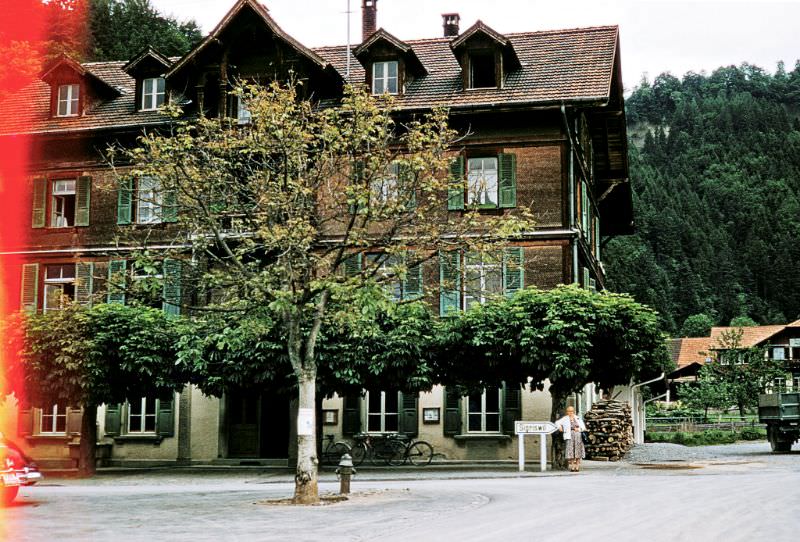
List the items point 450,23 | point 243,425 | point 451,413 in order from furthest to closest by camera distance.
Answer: point 450,23, point 243,425, point 451,413

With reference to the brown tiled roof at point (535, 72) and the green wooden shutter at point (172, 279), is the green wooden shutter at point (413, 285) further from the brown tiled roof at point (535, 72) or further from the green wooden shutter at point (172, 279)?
the green wooden shutter at point (172, 279)

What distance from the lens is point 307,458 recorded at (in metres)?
19.7

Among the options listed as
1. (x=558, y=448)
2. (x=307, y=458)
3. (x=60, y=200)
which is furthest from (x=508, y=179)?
(x=60, y=200)

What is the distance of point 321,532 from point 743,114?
182 m

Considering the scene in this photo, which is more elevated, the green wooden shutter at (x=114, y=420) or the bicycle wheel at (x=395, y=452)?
the green wooden shutter at (x=114, y=420)

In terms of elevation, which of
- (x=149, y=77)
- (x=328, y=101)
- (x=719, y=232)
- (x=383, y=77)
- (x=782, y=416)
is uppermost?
(x=719, y=232)

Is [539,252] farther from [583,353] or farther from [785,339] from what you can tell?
[785,339]

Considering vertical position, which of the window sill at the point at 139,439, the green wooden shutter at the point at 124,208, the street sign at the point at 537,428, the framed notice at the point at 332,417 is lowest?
the window sill at the point at 139,439

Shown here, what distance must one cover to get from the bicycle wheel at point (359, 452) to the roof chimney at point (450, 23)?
15.9m

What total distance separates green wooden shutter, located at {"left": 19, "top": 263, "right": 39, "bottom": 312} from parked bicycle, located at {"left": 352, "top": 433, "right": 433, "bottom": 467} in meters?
11.9

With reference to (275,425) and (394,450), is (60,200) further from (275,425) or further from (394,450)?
(394,450)

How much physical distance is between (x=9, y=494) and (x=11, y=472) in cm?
46

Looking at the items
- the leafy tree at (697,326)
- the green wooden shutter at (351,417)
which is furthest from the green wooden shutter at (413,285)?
the leafy tree at (697,326)

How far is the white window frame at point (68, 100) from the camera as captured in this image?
1442 inches
